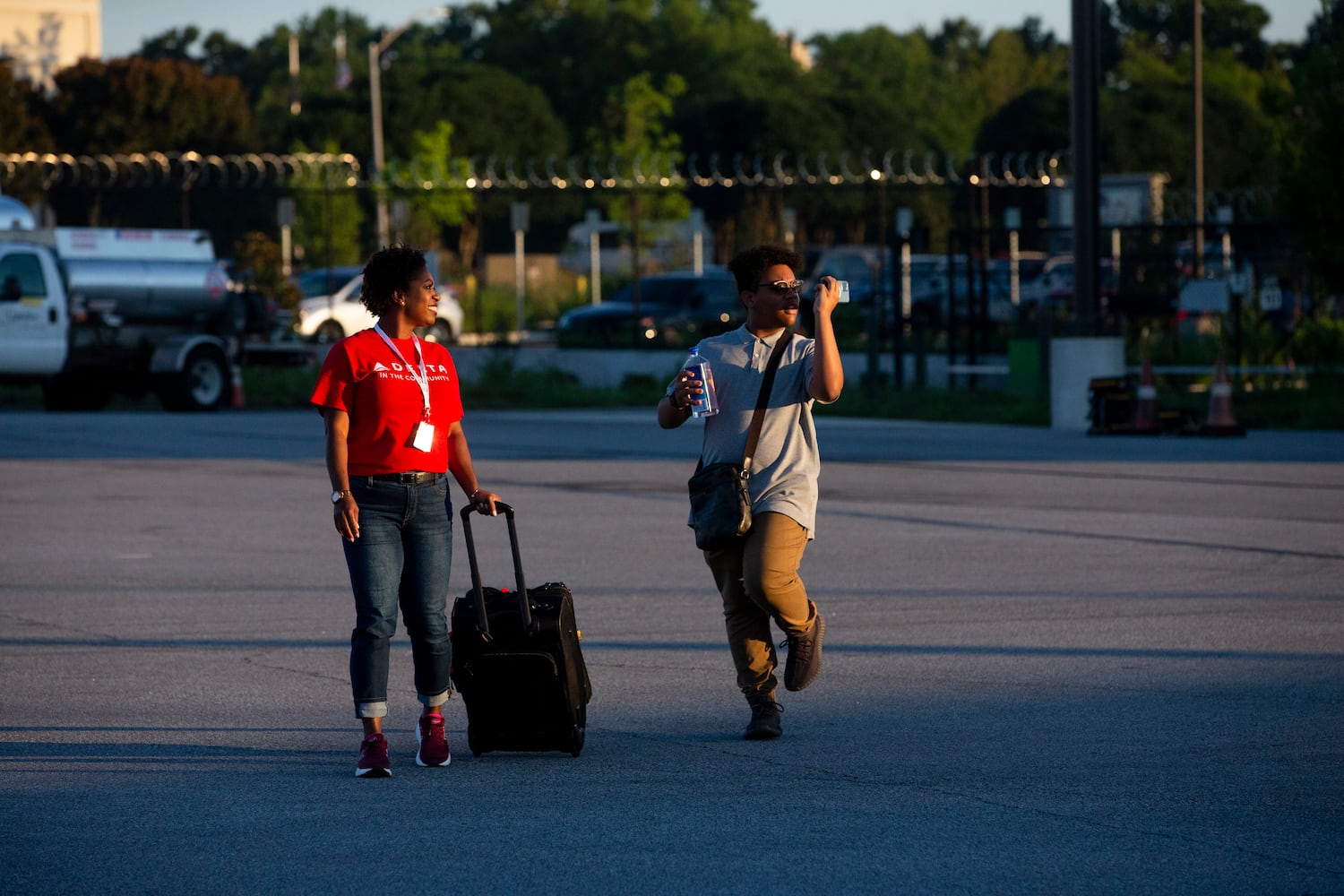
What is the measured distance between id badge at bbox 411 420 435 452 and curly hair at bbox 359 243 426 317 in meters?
0.42

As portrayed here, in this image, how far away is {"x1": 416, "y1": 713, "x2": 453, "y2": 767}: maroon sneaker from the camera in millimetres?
6566

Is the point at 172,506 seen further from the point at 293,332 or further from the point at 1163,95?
the point at 1163,95

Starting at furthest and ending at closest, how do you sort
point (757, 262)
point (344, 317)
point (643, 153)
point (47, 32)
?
point (47, 32) → point (643, 153) → point (344, 317) → point (757, 262)

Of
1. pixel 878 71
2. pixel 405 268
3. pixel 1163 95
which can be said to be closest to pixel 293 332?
pixel 405 268

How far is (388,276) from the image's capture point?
263 inches

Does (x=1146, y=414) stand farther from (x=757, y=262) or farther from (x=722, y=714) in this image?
(x=757, y=262)

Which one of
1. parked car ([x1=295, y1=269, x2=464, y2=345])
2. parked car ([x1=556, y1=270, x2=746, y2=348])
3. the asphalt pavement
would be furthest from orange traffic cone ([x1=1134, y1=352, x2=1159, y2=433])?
parked car ([x1=295, y1=269, x2=464, y2=345])

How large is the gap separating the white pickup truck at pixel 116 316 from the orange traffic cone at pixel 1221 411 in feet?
43.4

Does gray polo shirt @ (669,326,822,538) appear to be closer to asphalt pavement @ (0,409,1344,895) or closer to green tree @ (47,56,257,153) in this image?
asphalt pavement @ (0,409,1344,895)

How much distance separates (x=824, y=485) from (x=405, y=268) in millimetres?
9717

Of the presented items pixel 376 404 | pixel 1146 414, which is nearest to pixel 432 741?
pixel 376 404

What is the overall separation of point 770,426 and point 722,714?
1.16 meters

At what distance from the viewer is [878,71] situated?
118938 millimetres

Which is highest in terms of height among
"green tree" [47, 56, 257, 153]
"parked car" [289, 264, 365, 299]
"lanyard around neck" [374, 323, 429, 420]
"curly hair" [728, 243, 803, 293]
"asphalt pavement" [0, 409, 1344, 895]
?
"green tree" [47, 56, 257, 153]
